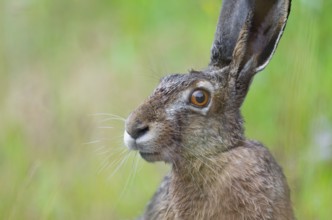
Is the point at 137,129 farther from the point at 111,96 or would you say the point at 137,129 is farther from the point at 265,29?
the point at 111,96

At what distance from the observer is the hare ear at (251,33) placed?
313 inches

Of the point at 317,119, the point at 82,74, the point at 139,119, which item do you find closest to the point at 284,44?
the point at 317,119

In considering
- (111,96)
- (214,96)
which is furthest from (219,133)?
(111,96)

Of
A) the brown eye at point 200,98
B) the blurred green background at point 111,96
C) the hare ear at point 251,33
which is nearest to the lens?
the brown eye at point 200,98

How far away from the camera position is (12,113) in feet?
33.7

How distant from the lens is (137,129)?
7.43 metres

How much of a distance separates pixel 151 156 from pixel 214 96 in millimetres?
534

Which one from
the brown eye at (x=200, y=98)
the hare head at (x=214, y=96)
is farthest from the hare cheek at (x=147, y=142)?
the brown eye at (x=200, y=98)

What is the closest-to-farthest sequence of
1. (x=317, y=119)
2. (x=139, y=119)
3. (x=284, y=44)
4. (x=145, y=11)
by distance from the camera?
(x=139, y=119) < (x=317, y=119) < (x=284, y=44) < (x=145, y=11)

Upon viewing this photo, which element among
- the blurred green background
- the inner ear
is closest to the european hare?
the inner ear

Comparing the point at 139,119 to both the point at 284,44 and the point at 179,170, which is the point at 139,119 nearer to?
the point at 179,170

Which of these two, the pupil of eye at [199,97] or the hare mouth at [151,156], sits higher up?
the pupil of eye at [199,97]

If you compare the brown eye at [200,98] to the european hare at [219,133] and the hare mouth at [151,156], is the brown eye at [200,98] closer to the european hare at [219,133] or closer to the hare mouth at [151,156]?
the european hare at [219,133]

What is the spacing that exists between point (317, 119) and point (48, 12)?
10.8 feet
